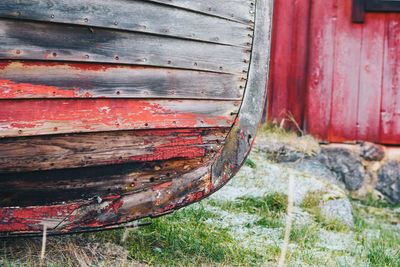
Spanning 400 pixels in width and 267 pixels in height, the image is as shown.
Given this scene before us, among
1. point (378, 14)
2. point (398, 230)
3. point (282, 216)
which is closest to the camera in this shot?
point (282, 216)

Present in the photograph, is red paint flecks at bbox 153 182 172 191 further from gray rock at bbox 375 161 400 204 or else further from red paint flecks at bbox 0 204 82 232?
gray rock at bbox 375 161 400 204

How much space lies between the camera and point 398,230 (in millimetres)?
3559

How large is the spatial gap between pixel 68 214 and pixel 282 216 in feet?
6.37

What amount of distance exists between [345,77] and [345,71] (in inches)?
3.0

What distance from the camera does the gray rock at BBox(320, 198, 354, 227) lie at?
344 cm

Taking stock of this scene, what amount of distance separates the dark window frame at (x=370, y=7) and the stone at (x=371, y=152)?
154cm

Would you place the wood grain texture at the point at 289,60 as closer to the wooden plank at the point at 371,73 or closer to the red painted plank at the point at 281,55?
the red painted plank at the point at 281,55

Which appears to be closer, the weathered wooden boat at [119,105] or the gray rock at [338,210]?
the weathered wooden boat at [119,105]

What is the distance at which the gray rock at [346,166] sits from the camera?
4723mm

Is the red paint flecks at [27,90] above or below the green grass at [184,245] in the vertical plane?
above

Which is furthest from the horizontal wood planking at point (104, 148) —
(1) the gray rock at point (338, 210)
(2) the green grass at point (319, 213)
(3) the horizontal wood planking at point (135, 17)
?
(1) the gray rock at point (338, 210)

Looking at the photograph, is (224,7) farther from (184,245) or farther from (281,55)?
(281,55)

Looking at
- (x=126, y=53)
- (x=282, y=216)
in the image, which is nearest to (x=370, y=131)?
(x=282, y=216)

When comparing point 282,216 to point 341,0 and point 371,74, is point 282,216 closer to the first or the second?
point 371,74
